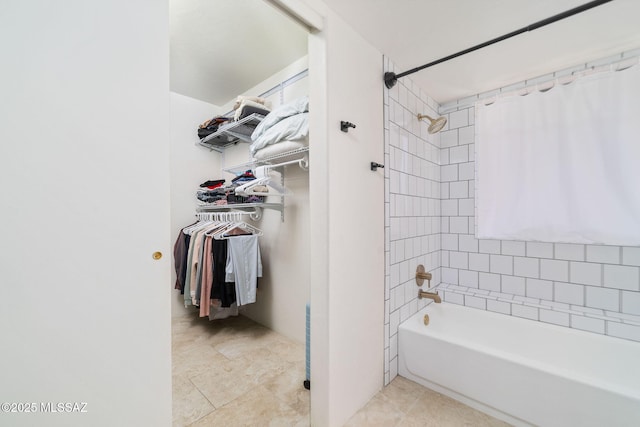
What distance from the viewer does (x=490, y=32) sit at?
1402 mm

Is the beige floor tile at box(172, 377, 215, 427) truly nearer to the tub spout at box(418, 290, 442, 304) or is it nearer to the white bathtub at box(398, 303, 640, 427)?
the white bathtub at box(398, 303, 640, 427)

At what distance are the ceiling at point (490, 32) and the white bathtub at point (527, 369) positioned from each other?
1813mm

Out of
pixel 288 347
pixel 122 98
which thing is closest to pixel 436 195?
pixel 288 347

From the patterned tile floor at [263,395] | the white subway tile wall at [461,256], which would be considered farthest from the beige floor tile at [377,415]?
the white subway tile wall at [461,256]

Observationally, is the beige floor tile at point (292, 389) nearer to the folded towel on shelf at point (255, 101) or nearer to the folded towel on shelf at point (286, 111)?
the folded towel on shelf at point (286, 111)

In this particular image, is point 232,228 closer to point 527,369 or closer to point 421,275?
point 421,275

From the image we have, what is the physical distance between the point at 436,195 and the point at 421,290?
2.94 feet

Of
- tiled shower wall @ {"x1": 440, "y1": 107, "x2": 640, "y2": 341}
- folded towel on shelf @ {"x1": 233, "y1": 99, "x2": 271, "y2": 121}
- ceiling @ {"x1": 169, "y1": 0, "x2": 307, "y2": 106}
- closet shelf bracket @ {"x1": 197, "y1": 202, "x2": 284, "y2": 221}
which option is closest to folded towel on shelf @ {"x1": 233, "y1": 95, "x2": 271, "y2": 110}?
folded towel on shelf @ {"x1": 233, "y1": 99, "x2": 271, "y2": 121}

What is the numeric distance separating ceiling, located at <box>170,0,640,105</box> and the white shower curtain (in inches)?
9.4

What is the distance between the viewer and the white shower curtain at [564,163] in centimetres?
154

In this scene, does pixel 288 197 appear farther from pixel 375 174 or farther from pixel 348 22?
pixel 348 22

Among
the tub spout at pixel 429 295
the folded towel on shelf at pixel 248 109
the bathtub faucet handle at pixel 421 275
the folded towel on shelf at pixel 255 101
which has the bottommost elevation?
the tub spout at pixel 429 295

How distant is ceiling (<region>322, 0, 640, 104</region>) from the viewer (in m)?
1.23

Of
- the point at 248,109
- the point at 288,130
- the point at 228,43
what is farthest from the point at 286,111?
the point at 228,43
